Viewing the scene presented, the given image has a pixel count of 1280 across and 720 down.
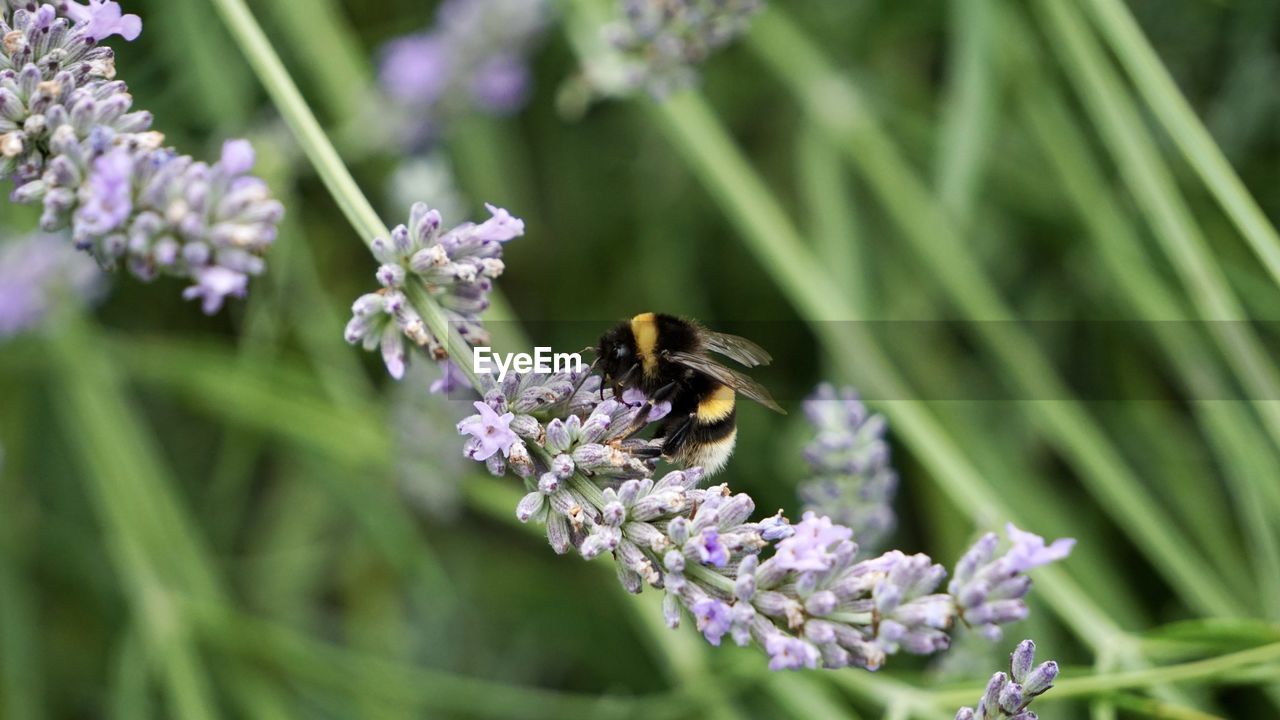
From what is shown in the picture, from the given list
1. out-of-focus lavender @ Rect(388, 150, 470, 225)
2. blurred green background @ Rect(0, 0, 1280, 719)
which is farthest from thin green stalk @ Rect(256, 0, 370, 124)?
out-of-focus lavender @ Rect(388, 150, 470, 225)

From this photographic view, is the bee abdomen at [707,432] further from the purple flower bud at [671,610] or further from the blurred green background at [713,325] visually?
the blurred green background at [713,325]

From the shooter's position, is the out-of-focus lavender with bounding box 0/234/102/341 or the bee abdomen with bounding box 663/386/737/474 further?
the out-of-focus lavender with bounding box 0/234/102/341

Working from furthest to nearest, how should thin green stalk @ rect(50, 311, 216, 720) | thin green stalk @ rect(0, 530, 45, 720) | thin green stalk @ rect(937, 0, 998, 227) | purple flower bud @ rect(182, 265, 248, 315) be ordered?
thin green stalk @ rect(0, 530, 45, 720)
thin green stalk @ rect(50, 311, 216, 720)
thin green stalk @ rect(937, 0, 998, 227)
purple flower bud @ rect(182, 265, 248, 315)

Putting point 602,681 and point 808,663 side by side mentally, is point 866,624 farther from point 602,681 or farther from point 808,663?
point 602,681

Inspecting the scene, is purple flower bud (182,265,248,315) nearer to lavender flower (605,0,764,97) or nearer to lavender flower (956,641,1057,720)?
lavender flower (956,641,1057,720)

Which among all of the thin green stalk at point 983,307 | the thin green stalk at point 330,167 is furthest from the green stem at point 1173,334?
the thin green stalk at point 330,167

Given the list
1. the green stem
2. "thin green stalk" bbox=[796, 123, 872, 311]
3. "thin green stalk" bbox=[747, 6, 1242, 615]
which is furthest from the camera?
"thin green stalk" bbox=[796, 123, 872, 311]

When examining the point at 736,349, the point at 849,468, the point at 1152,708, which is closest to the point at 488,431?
the point at 736,349

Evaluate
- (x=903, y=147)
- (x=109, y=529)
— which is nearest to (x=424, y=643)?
(x=109, y=529)
